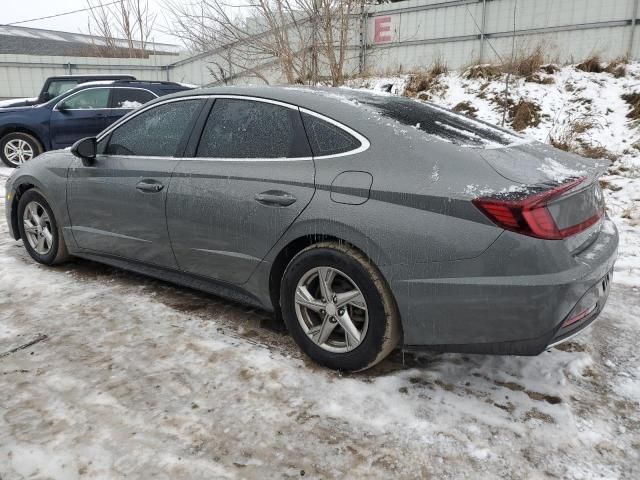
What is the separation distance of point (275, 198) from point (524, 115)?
283 inches

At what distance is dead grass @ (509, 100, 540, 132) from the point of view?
869 cm

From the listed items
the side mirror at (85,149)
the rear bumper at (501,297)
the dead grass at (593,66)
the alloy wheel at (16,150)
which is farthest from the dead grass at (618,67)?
the alloy wheel at (16,150)

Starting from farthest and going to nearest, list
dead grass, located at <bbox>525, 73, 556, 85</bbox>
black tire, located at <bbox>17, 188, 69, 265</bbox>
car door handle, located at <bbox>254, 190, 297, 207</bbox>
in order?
1. dead grass, located at <bbox>525, 73, 556, 85</bbox>
2. black tire, located at <bbox>17, 188, 69, 265</bbox>
3. car door handle, located at <bbox>254, 190, 297, 207</bbox>

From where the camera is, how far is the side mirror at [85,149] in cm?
394

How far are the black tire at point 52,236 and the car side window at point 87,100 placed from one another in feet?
19.8

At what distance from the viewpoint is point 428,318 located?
249 cm

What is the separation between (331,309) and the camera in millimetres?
2766

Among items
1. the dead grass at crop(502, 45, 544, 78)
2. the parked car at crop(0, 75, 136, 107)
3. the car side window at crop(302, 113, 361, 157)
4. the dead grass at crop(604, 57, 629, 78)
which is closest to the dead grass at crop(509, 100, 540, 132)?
the dead grass at crop(502, 45, 544, 78)

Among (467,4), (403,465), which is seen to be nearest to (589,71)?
(467,4)

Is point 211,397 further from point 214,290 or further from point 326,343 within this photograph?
point 214,290

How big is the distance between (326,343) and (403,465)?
2.84 ft

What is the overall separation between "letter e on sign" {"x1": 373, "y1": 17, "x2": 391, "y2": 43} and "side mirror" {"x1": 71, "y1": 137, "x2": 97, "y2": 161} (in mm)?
10782

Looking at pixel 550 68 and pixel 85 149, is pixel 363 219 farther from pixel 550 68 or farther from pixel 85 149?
pixel 550 68

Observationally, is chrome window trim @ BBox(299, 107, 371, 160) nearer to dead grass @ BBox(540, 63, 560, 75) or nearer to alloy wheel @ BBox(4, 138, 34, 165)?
dead grass @ BBox(540, 63, 560, 75)
